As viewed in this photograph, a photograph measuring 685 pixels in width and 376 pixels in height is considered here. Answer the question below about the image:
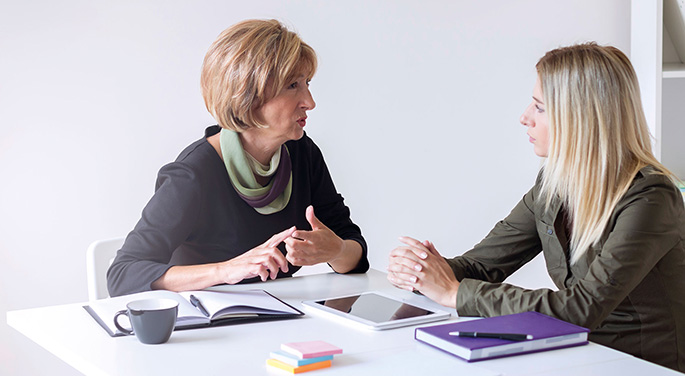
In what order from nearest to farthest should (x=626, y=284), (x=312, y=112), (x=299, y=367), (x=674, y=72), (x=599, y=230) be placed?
(x=299, y=367), (x=626, y=284), (x=599, y=230), (x=674, y=72), (x=312, y=112)

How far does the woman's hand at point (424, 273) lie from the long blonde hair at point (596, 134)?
307 mm

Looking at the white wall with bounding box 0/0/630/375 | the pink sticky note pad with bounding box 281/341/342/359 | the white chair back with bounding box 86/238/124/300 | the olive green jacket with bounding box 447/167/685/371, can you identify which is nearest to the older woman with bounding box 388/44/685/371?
the olive green jacket with bounding box 447/167/685/371

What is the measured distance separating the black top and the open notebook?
138 mm

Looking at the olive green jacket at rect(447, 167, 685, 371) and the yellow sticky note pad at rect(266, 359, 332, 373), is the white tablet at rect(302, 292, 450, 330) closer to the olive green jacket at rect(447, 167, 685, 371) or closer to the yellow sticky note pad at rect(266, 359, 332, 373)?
the olive green jacket at rect(447, 167, 685, 371)

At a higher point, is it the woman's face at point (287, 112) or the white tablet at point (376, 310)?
the woman's face at point (287, 112)

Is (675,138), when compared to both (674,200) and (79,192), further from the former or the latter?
(79,192)

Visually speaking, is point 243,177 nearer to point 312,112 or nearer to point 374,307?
point 374,307

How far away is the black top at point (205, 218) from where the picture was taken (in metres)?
1.88

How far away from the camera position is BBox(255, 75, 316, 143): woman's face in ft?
6.94

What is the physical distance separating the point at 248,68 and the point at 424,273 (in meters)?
0.76

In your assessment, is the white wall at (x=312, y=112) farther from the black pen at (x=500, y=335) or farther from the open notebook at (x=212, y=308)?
the black pen at (x=500, y=335)

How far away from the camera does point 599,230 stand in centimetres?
165

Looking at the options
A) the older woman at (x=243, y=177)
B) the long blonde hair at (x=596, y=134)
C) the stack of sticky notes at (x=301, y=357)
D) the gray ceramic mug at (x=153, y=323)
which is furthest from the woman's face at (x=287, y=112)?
the stack of sticky notes at (x=301, y=357)

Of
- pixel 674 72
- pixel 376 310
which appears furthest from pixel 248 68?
pixel 674 72
